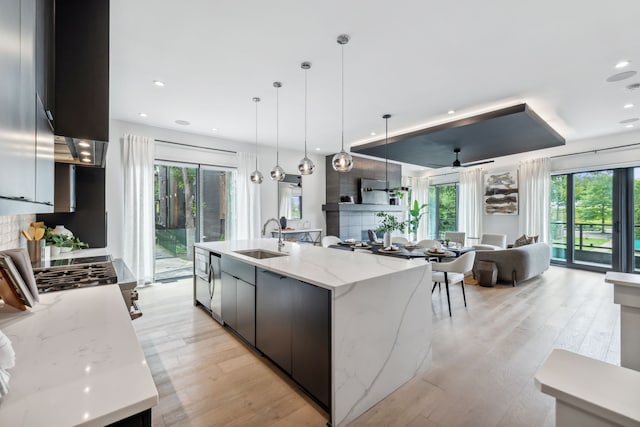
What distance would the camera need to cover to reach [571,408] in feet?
3.12

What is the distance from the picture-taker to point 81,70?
5.21ft

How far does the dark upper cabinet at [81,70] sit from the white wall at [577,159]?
816 cm

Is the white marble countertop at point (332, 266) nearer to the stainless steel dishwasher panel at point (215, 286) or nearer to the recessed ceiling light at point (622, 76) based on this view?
the stainless steel dishwasher panel at point (215, 286)

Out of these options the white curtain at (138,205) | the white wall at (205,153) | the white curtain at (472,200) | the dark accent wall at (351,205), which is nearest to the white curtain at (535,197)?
the white curtain at (472,200)

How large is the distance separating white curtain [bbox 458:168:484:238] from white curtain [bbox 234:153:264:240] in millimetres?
5701

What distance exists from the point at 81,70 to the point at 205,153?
4192mm

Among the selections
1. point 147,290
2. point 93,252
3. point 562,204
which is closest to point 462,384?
point 93,252

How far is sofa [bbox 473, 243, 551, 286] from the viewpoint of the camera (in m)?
4.88

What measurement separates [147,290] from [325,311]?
13.6 ft

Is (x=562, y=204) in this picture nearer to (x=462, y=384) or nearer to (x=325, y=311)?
(x=462, y=384)

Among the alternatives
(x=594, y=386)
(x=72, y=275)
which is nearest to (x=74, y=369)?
(x=72, y=275)

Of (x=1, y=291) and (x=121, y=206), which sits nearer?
(x=1, y=291)

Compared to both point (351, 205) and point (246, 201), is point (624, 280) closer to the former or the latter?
point (246, 201)

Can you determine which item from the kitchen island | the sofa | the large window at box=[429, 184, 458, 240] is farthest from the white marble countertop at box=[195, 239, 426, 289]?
the large window at box=[429, 184, 458, 240]
